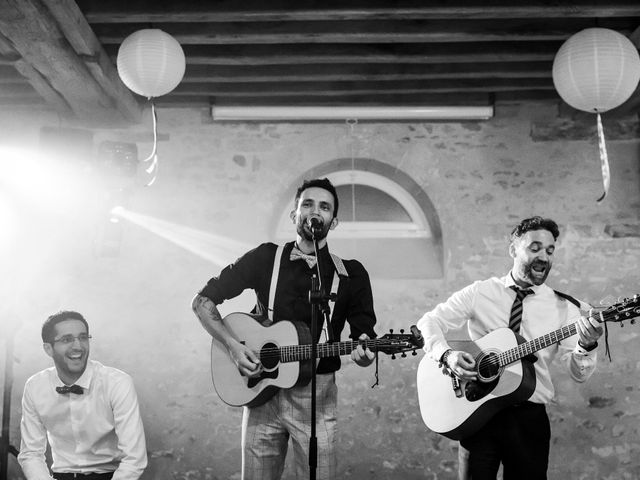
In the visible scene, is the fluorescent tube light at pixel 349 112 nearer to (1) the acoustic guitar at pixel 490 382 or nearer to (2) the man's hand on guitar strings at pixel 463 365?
(1) the acoustic guitar at pixel 490 382

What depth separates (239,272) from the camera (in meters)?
3.62

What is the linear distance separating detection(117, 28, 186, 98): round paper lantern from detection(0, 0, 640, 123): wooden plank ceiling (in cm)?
21

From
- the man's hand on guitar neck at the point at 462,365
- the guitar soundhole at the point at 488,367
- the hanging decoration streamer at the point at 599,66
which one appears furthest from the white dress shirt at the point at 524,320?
the hanging decoration streamer at the point at 599,66

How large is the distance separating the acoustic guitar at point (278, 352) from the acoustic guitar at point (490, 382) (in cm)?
44

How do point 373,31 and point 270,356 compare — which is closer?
point 270,356

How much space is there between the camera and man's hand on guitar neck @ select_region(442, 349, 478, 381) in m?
3.48

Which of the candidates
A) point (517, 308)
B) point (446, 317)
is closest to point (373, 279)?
point (446, 317)

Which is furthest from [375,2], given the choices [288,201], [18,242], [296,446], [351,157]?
[18,242]

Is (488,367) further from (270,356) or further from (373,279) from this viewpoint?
(373,279)

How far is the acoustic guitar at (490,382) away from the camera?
11.1ft

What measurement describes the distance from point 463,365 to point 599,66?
74.3 inches

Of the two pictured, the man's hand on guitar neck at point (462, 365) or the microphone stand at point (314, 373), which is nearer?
the microphone stand at point (314, 373)

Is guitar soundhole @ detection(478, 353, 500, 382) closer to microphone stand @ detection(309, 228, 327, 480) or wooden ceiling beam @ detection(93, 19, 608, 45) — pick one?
microphone stand @ detection(309, 228, 327, 480)

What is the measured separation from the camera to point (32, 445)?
12.6 ft
